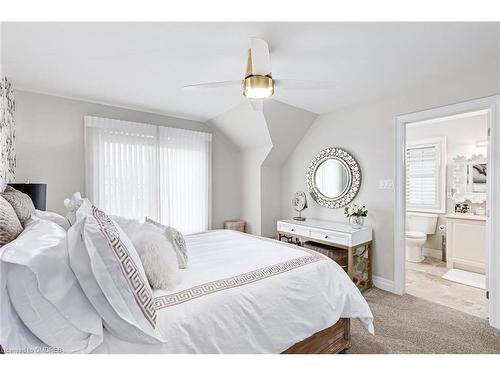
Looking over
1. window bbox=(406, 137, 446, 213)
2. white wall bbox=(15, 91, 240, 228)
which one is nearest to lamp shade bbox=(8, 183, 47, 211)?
white wall bbox=(15, 91, 240, 228)

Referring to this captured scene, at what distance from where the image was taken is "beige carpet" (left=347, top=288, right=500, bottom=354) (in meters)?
1.87

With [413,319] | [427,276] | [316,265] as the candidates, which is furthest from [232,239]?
[427,276]

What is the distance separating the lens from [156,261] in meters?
1.27

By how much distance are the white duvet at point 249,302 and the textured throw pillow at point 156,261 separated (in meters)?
0.05

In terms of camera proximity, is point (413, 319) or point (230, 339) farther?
point (413, 319)

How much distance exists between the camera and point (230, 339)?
1.13 metres

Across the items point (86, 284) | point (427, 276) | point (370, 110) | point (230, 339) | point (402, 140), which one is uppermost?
point (370, 110)

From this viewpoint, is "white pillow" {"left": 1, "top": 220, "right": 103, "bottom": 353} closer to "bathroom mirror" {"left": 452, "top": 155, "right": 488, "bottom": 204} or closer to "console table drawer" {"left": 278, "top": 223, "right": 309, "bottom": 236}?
"console table drawer" {"left": 278, "top": 223, "right": 309, "bottom": 236}

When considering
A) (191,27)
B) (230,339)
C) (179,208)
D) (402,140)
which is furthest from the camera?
(179,208)

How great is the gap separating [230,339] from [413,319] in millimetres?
2036

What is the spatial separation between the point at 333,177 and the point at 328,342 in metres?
2.28

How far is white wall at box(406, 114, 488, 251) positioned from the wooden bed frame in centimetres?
341

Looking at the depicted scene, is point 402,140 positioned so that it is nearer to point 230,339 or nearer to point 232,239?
point 232,239

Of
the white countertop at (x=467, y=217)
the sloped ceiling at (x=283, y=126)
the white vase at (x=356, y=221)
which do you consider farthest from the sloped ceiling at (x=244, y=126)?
the white countertop at (x=467, y=217)
